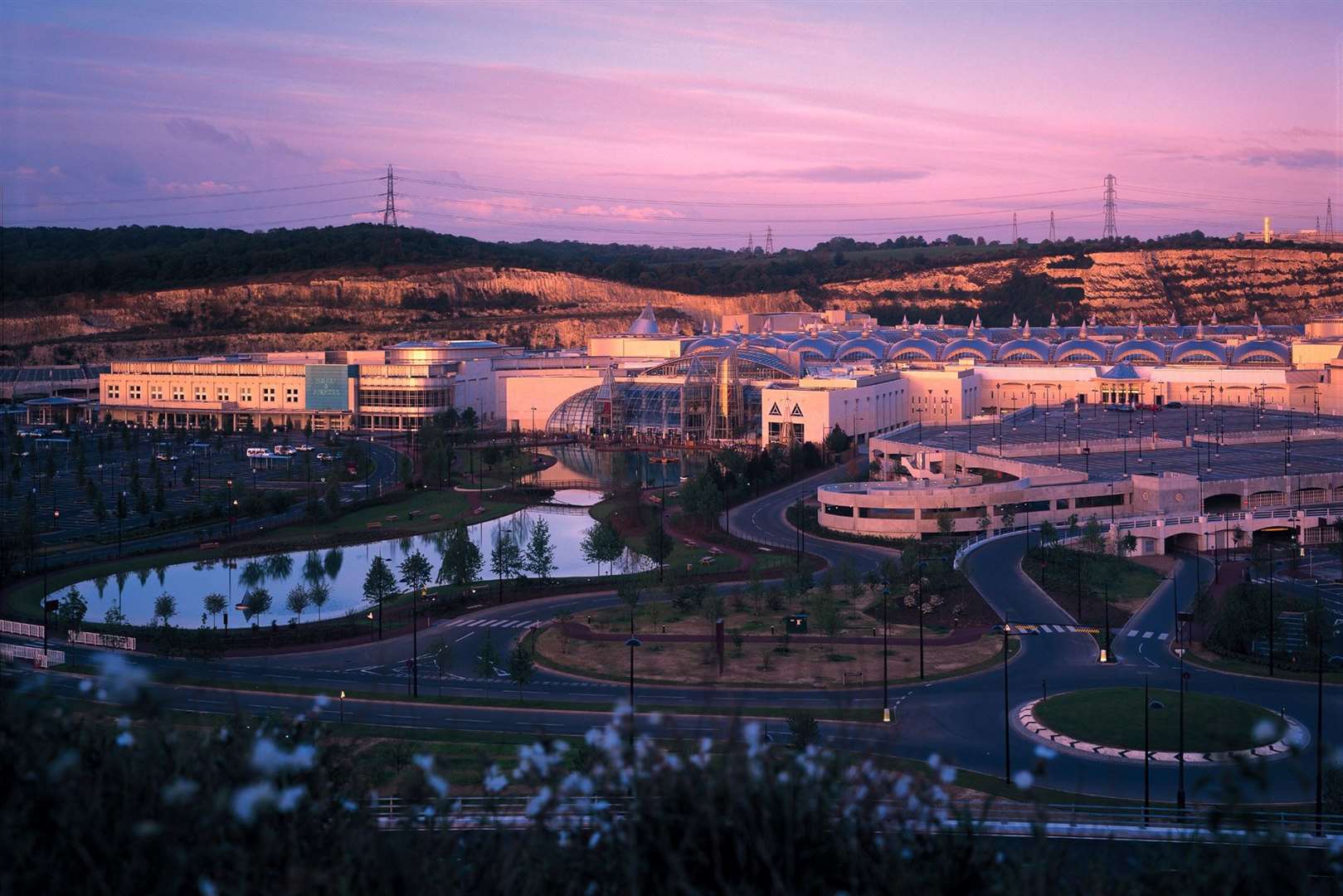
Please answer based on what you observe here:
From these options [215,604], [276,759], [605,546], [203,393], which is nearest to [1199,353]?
[605,546]

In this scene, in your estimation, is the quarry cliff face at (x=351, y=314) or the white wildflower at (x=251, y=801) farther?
the quarry cliff face at (x=351, y=314)

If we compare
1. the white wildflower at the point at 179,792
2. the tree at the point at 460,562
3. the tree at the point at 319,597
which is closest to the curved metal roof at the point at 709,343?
the tree at the point at 460,562

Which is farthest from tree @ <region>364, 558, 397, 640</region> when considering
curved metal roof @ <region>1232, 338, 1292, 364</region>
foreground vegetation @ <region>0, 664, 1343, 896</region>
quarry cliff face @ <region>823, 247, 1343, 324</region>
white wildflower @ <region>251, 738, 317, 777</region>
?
quarry cliff face @ <region>823, 247, 1343, 324</region>

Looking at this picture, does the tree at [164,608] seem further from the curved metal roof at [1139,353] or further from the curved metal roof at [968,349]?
the curved metal roof at [1139,353]

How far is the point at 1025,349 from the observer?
30.0 m

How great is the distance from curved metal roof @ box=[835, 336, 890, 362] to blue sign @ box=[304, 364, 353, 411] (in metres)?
10.8

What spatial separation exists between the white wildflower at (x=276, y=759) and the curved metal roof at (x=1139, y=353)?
90.3 feet

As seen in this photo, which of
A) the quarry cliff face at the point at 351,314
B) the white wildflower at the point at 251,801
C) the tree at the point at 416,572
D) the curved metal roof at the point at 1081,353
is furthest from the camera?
the quarry cliff face at the point at 351,314

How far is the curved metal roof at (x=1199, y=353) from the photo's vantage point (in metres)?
28.0

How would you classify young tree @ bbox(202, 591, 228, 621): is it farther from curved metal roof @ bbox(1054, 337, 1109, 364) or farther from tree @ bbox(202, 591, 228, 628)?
curved metal roof @ bbox(1054, 337, 1109, 364)

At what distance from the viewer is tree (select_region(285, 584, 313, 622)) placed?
37.6 feet

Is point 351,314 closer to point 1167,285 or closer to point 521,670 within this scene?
point 1167,285

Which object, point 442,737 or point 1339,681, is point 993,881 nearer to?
point 442,737

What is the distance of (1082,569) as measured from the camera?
40.2 feet
